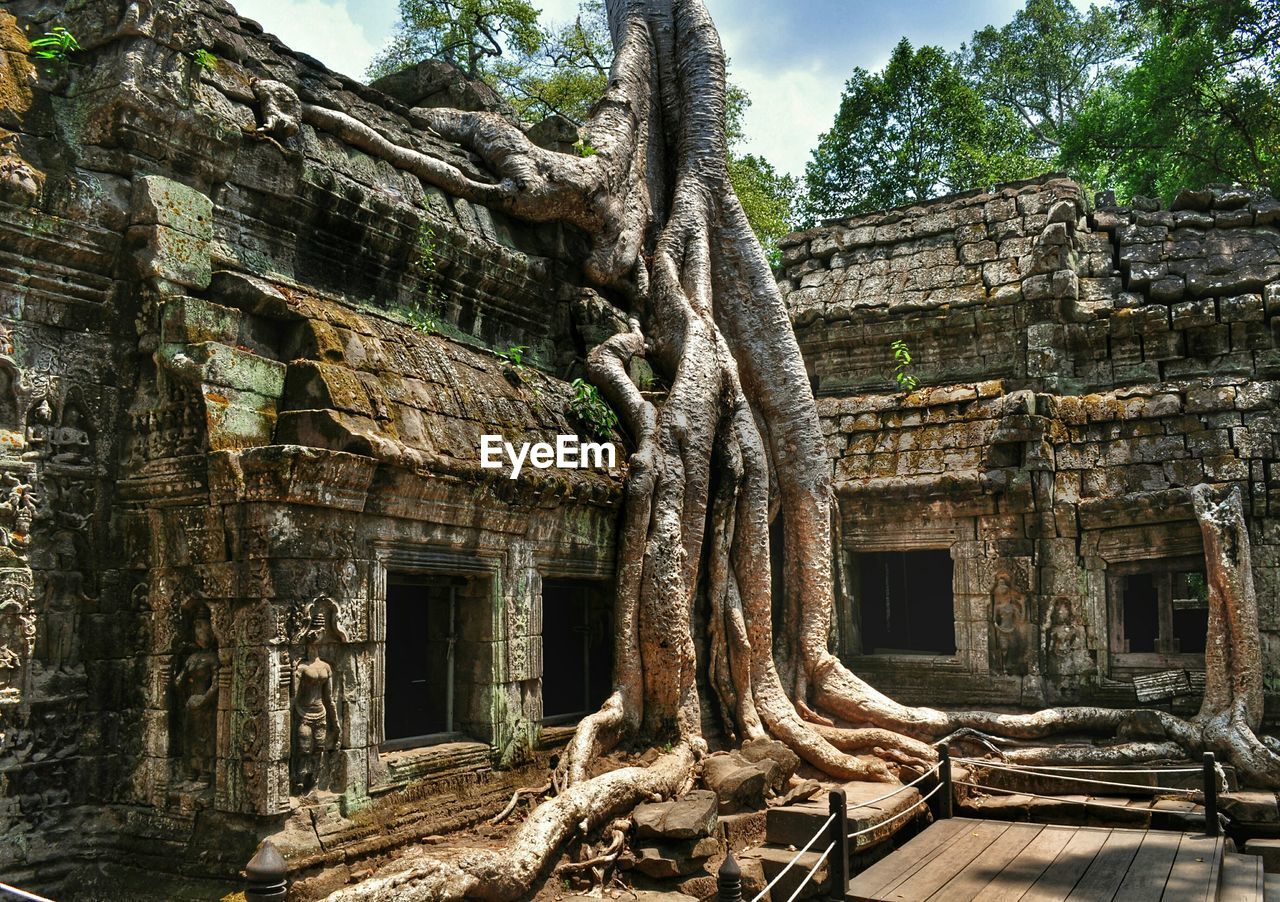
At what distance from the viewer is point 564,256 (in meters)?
8.16

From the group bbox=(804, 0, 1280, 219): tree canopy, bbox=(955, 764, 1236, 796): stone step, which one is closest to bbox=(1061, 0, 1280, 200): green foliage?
bbox=(804, 0, 1280, 219): tree canopy

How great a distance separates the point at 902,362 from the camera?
10633mm

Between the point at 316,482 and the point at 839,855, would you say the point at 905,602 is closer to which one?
the point at 839,855

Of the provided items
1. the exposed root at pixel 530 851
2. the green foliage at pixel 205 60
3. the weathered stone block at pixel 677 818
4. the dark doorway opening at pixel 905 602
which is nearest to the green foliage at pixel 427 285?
the green foliage at pixel 205 60

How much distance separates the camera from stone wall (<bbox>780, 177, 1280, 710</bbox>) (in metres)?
8.77

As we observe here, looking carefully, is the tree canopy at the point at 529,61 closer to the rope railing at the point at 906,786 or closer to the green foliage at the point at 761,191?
the green foliage at the point at 761,191

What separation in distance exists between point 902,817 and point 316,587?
3664 mm

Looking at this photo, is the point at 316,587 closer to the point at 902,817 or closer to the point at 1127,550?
the point at 902,817

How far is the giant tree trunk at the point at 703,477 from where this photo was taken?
7.03 metres

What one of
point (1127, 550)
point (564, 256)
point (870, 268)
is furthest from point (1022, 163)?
point (564, 256)

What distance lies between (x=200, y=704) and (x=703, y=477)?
3.71 m

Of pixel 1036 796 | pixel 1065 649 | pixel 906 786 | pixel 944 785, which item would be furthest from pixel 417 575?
pixel 1065 649

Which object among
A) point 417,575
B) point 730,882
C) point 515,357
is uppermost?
point 515,357

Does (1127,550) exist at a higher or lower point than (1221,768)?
higher
